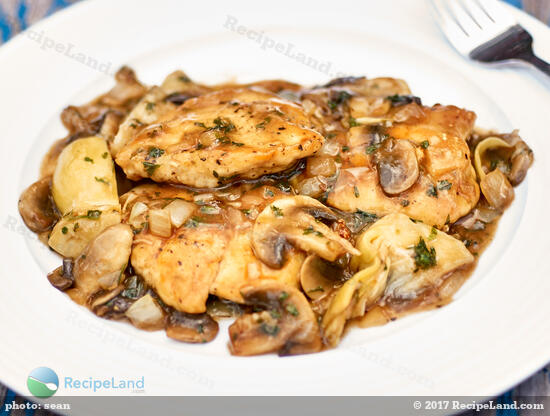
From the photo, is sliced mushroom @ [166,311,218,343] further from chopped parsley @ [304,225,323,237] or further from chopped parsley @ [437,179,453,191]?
chopped parsley @ [437,179,453,191]

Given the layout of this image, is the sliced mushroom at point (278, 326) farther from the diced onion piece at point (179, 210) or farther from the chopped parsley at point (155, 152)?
the chopped parsley at point (155, 152)

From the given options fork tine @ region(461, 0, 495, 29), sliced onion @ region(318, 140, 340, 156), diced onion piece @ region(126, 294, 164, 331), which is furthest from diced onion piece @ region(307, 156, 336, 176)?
fork tine @ region(461, 0, 495, 29)

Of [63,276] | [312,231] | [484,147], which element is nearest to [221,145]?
[312,231]

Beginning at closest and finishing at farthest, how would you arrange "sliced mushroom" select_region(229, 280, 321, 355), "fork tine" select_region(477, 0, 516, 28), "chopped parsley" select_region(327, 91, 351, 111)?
"sliced mushroom" select_region(229, 280, 321, 355) → "chopped parsley" select_region(327, 91, 351, 111) → "fork tine" select_region(477, 0, 516, 28)

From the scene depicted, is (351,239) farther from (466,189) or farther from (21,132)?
(21,132)

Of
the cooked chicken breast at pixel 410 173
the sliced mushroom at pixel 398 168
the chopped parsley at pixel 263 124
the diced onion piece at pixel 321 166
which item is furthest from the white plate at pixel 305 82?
the chopped parsley at pixel 263 124

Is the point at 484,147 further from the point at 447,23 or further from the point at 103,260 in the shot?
the point at 103,260
